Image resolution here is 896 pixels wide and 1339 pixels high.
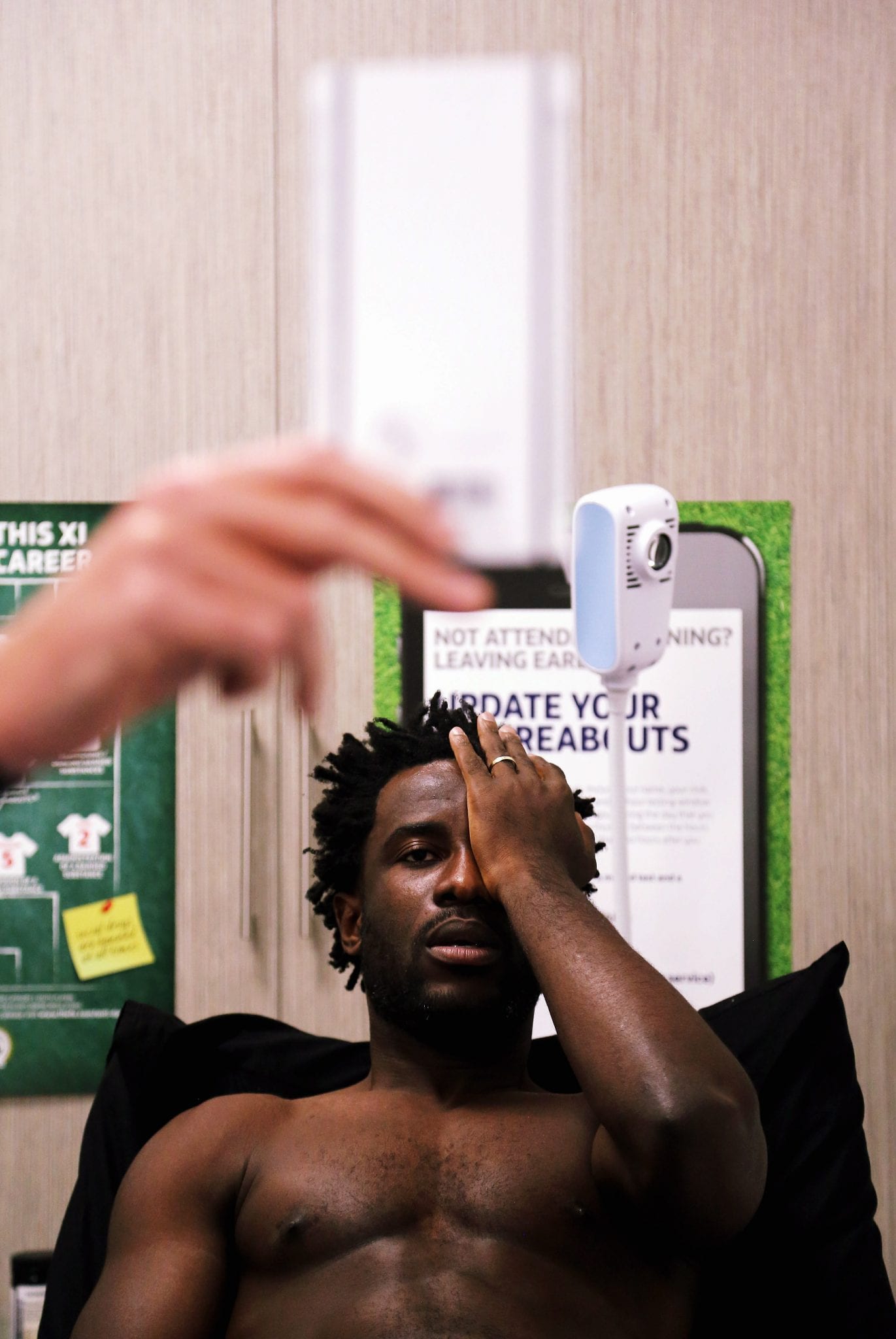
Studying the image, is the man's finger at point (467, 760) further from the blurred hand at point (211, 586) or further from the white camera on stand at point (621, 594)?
the blurred hand at point (211, 586)

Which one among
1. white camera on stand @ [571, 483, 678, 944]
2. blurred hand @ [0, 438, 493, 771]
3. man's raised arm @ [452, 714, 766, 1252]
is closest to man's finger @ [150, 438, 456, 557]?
blurred hand @ [0, 438, 493, 771]

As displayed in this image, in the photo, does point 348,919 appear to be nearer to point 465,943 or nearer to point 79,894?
point 465,943

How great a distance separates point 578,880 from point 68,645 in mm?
1144

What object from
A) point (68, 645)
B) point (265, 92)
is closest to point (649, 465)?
point (265, 92)

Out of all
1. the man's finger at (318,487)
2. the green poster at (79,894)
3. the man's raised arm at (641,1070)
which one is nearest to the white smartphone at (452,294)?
the man's finger at (318,487)

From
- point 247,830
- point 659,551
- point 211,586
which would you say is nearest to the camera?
point 211,586

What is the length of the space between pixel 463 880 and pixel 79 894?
920mm

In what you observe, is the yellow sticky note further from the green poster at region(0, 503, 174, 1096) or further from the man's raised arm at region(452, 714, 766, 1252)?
the man's raised arm at region(452, 714, 766, 1252)

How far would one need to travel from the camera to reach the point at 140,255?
2.06 meters

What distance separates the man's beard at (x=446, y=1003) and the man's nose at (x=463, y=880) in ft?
0.14

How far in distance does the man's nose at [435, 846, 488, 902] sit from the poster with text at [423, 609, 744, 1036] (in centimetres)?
67

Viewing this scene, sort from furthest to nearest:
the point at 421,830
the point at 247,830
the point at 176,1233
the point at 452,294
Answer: the point at 247,830 → the point at 421,830 → the point at 176,1233 → the point at 452,294

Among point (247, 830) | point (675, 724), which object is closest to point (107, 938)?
point (247, 830)

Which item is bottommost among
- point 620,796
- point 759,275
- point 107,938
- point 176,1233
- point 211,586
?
point 176,1233
